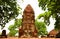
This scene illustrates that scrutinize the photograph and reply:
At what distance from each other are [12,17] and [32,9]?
19586 mm

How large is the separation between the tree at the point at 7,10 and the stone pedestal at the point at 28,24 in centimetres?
1554

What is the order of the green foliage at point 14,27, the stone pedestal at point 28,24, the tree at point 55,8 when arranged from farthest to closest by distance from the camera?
1. the green foliage at point 14,27
2. the stone pedestal at point 28,24
3. the tree at point 55,8

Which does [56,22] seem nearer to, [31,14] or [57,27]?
[57,27]

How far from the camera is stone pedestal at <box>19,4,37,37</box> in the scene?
136 feet

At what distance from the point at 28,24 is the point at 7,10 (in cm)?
1837

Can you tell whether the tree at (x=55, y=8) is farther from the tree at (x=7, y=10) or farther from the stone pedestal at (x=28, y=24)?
the stone pedestal at (x=28, y=24)

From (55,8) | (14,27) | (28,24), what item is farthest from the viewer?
(14,27)

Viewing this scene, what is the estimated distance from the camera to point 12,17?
25.7 meters

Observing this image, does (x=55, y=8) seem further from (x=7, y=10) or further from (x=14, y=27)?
(x=14, y=27)

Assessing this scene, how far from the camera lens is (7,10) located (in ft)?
81.1

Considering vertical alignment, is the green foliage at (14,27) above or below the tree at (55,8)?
below

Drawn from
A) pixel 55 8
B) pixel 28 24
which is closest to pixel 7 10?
pixel 55 8

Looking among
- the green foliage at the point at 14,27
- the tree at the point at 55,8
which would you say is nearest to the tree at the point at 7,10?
the tree at the point at 55,8

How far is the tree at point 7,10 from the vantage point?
2422 centimetres
